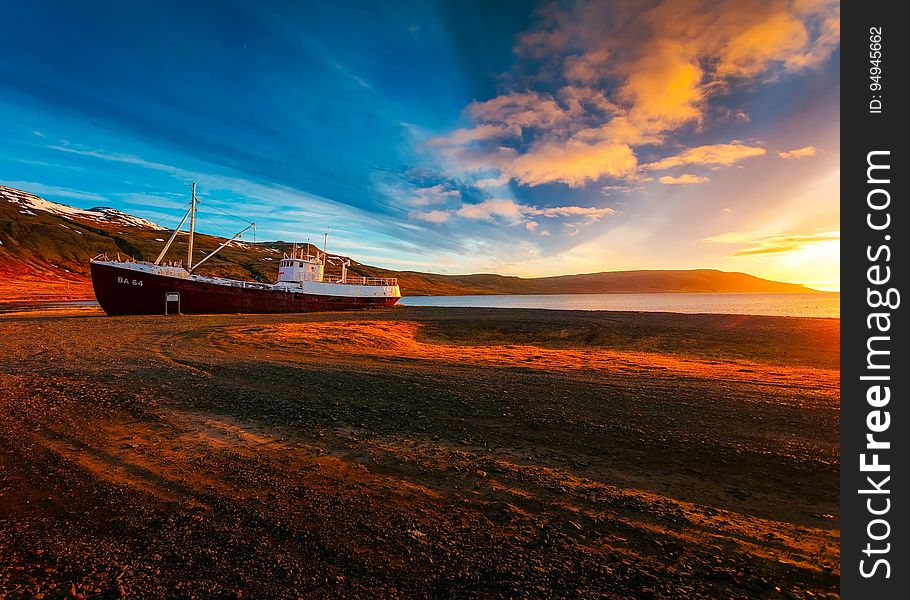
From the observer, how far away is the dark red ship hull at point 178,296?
3912 cm

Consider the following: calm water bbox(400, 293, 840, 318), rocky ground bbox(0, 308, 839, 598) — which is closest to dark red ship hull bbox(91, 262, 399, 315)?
rocky ground bbox(0, 308, 839, 598)

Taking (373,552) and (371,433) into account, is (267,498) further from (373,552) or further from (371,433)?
(371,433)

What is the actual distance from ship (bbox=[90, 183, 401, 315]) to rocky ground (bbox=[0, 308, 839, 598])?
31.9 meters

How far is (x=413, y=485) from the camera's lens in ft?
18.1

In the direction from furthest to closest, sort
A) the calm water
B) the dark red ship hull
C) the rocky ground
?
the calm water < the dark red ship hull < the rocky ground

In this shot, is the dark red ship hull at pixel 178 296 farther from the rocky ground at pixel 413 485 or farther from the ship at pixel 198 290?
the rocky ground at pixel 413 485

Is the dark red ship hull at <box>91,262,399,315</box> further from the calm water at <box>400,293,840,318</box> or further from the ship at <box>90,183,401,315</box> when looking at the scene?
the calm water at <box>400,293,840,318</box>

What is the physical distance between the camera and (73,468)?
5762 mm

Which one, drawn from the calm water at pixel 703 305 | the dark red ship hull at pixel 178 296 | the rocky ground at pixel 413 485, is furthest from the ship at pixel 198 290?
the calm water at pixel 703 305

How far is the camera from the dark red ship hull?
39125mm

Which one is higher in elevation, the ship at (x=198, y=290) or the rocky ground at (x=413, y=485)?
the ship at (x=198, y=290)

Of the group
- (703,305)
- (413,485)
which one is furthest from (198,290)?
(703,305)

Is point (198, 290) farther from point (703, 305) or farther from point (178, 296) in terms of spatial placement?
point (703, 305)

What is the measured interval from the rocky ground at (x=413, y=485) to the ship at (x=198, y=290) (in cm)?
3187
